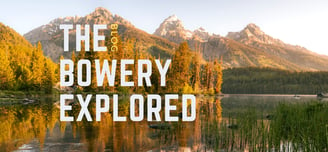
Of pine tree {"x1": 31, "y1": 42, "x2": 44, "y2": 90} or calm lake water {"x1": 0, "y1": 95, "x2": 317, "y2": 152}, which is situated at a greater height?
pine tree {"x1": 31, "y1": 42, "x2": 44, "y2": 90}

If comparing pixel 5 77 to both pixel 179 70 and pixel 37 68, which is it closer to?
pixel 37 68

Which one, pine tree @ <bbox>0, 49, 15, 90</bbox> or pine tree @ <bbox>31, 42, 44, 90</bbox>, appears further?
pine tree @ <bbox>31, 42, 44, 90</bbox>

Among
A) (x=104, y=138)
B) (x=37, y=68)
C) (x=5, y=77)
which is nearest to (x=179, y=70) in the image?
(x=37, y=68)

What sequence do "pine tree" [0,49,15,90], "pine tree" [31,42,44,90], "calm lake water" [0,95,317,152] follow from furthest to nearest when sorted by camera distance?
"pine tree" [31,42,44,90], "pine tree" [0,49,15,90], "calm lake water" [0,95,317,152]

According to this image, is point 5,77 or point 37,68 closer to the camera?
point 5,77

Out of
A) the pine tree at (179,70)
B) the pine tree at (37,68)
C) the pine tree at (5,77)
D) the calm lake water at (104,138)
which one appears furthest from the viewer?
the pine tree at (179,70)

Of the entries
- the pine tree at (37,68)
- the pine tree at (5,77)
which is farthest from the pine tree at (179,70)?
the pine tree at (5,77)

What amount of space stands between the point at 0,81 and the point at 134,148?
64564 mm

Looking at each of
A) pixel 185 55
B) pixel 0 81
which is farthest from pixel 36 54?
pixel 185 55

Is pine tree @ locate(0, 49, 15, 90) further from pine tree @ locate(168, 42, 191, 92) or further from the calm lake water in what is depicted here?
the calm lake water

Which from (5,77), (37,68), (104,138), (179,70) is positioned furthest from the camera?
(179,70)

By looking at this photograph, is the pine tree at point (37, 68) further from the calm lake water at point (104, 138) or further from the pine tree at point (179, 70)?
the calm lake water at point (104, 138)

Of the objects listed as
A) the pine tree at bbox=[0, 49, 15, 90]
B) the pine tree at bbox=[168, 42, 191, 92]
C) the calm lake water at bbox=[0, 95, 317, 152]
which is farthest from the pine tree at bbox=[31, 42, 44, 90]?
the calm lake water at bbox=[0, 95, 317, 152]

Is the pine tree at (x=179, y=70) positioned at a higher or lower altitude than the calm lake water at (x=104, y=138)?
higher
